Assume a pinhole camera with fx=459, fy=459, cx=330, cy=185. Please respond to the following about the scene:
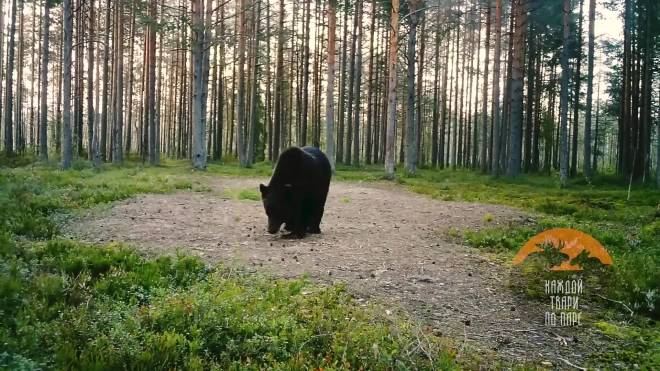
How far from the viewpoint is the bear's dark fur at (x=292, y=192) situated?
8.45 meters

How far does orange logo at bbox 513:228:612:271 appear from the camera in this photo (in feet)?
20.7

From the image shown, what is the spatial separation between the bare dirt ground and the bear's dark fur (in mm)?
353

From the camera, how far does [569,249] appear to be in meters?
6.75

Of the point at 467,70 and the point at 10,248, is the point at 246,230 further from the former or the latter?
the point at 467,70

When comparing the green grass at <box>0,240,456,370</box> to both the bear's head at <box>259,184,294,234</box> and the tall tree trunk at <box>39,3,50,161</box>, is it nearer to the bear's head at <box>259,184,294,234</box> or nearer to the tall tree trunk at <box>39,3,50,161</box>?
the bear's head at <box>259,184,294,234</box>

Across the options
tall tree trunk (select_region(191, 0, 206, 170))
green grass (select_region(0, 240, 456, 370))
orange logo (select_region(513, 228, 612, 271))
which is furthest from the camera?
tall tree trunk (select_region(191, 0, 206, 170))

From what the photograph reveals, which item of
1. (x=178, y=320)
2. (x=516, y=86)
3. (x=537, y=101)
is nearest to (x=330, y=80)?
(x=516, y=86)

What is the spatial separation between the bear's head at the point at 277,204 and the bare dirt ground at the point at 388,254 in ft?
0.93

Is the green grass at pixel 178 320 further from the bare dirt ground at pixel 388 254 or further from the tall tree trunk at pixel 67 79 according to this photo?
the tall tree trunk at pixel 67 79

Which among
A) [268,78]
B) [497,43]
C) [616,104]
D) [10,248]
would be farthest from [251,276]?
[616,104]

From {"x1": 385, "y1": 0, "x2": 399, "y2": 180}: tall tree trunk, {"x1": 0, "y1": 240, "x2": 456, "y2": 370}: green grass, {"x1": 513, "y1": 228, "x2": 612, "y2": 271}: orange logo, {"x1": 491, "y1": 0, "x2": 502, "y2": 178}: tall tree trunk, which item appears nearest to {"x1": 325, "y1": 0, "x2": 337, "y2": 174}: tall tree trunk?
{"x1": 385, "y1": 0, "x2": 399, "y2": 180}: tall tree trunk

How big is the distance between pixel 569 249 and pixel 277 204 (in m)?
4.84

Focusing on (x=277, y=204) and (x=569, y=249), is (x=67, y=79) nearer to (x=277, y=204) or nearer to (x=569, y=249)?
(x=277, y=204)

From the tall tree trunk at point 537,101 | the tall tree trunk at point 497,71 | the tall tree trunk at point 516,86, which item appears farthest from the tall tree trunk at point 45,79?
the tall tree trunk at point 537,101
